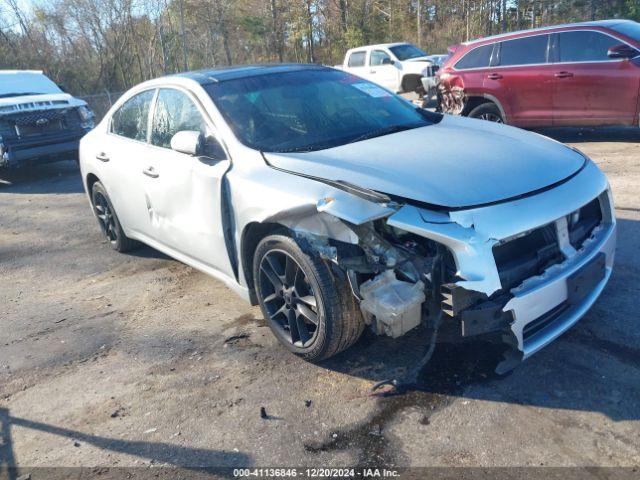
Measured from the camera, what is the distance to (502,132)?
3.95m

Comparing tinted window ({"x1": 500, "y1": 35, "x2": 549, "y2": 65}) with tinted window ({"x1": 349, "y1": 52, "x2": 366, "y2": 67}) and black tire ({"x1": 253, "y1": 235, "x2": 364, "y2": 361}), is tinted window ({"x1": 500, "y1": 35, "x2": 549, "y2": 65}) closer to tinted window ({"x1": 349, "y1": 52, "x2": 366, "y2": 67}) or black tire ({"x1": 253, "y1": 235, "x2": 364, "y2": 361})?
black tire ({"x1": 253, "y1": 235, "x2": 364, "y2": 361})

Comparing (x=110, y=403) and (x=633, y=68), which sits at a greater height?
(x=633, y=68)

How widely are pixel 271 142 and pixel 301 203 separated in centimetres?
80

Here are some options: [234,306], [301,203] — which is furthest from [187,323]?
[301,203]

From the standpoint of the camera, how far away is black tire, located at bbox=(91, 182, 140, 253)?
219 inches

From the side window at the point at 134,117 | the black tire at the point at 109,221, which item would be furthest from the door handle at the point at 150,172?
the black tire at the point at 109,221

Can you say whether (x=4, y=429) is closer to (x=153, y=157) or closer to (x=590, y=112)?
(x=153, y=157)

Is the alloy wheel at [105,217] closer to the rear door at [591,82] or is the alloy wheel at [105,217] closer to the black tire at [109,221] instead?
the black tire at [109,221]

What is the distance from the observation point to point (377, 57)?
57.2 ft

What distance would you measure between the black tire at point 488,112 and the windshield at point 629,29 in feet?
6.33

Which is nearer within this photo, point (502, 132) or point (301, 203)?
point (301, 203)

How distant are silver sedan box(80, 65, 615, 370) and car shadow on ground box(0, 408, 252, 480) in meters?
0.81

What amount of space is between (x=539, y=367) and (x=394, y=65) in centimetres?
1490

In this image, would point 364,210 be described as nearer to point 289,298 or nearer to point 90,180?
point 289,298
